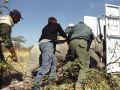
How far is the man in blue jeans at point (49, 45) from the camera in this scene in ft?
28.3

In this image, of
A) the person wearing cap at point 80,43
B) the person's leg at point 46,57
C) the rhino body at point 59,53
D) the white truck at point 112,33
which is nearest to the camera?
the person's leg at point 46,57

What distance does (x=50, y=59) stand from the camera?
8695 millimetres

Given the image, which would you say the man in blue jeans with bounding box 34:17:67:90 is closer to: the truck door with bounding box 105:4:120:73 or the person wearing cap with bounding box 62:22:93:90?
the person wearing cap with bounding box 62:22:93:90

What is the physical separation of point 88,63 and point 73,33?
930 mm

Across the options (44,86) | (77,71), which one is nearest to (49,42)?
(77,71)

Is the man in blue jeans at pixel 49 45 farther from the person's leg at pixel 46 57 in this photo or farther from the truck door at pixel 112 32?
the truck door at pixel 112 32

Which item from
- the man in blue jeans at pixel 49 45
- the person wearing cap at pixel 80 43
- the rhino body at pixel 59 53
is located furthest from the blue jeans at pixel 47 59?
the rhino body at pixel 59 53

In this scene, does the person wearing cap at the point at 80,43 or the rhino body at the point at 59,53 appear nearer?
the person wearing cap at the point at 80,43

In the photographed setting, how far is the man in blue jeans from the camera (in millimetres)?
8617

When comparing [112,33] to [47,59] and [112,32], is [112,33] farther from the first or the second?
[47,59]

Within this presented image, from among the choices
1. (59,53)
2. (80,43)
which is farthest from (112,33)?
(59,53)

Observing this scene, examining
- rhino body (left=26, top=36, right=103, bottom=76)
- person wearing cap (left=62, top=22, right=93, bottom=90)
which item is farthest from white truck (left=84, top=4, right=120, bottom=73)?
person wearing cap (left=62, top=22, right=93, bottom=90)

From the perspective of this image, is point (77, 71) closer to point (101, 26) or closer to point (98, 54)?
point (98, 54)

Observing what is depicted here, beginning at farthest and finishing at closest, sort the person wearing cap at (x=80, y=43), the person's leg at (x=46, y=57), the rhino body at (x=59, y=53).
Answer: the rhino body at (x=59, y=53)
the person wearing cap at (x=80, y=43)
the person's leg at (x=46, y=57)
